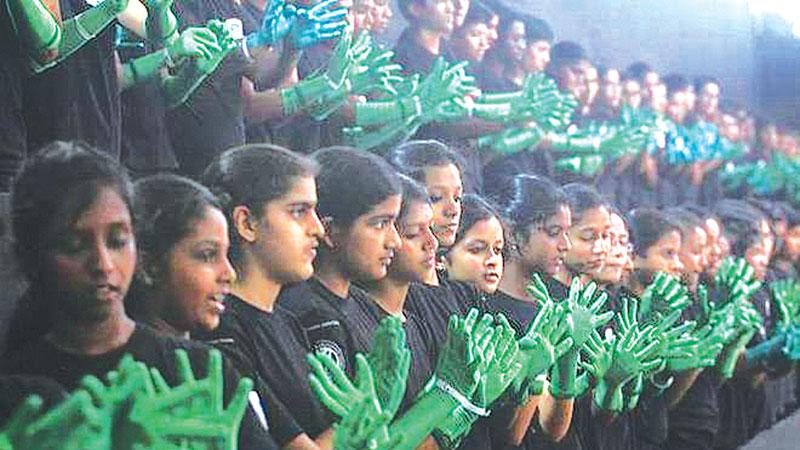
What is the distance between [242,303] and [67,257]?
419 millimetres

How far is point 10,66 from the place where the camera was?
2.04m

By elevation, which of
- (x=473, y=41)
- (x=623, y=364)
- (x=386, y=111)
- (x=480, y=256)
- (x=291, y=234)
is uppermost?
(x=473, y=41)

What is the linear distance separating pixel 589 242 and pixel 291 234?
125 cm

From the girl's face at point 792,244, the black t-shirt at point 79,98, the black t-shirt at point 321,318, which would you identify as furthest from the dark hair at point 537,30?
the girl's face at point 792,244

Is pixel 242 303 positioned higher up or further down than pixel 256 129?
further down

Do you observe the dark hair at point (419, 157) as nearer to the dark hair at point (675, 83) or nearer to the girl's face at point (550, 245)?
the girl's face at point (550, 245)

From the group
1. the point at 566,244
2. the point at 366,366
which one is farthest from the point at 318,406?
the point at 566,244

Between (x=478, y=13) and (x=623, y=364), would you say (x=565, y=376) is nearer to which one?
(x=623, y=364)

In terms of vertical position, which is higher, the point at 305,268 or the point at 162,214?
the point at 162,214

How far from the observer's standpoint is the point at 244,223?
93.0 inches

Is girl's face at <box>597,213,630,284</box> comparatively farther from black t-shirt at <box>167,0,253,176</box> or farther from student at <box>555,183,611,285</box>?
black t-shirt at <box>167,0,253,176</box>

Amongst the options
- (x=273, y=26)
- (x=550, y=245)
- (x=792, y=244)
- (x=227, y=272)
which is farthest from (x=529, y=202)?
(x=792, y=244)

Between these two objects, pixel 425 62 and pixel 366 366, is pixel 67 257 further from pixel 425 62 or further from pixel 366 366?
pixel 425 62

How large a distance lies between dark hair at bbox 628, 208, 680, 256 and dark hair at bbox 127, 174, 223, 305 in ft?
5.82
